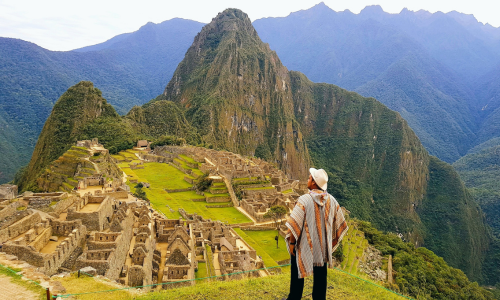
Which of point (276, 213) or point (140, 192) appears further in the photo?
point (140, 192)

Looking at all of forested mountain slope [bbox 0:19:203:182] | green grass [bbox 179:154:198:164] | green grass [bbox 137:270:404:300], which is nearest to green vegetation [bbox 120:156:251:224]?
green grass [bbox 179:154:198:164]

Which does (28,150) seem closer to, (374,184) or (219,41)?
(219,41)

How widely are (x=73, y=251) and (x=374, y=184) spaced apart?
453 ft

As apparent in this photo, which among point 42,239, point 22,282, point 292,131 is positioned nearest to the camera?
point 22,282

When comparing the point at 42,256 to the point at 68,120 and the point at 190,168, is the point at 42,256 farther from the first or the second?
the point at 68,120

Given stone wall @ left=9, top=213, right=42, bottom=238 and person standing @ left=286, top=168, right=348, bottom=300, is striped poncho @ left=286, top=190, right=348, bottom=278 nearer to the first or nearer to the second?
A: person standing @ left=286, top=168, right=348, bottom=300

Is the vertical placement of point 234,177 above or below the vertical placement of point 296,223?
above

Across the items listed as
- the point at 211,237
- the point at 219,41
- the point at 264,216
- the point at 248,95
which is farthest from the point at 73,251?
the point at 219,41

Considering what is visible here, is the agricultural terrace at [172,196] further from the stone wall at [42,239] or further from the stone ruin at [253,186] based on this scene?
the stone wall at [42,239]

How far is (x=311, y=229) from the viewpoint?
624 cm

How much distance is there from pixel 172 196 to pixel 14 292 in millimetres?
29387

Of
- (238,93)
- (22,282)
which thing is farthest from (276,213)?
(238,93)

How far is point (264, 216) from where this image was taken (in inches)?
1251

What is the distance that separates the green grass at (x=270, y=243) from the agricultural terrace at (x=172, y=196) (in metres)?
2.50
